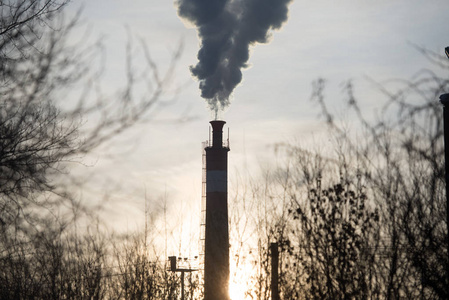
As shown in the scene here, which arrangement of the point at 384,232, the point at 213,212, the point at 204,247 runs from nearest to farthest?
the point at 384,232
the point at 213,212
the point at 204,247

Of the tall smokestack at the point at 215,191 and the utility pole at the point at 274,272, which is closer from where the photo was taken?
the utility pole at the point at 274,272

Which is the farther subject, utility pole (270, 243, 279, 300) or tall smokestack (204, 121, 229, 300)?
tall smokestack (204, 121, 229, 300)

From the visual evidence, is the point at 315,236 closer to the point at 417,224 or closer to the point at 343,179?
the point at 343,179

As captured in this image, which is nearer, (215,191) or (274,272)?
(274,272)

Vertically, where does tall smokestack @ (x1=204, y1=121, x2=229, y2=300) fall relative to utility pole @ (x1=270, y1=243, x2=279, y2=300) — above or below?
above

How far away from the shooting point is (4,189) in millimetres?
4953

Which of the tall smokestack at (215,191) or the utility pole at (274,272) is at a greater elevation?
the tall smokestack at (215,191)

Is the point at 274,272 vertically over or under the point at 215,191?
under

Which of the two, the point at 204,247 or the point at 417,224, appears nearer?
the point at 417,224

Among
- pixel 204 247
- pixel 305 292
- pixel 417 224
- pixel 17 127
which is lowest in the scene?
pixel 305 292

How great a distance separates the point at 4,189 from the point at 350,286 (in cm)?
466

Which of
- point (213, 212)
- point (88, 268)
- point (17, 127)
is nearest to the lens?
point (17, 127)

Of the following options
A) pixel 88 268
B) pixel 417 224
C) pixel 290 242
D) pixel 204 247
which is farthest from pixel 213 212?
pixel 417 224

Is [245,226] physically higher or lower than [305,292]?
higher
